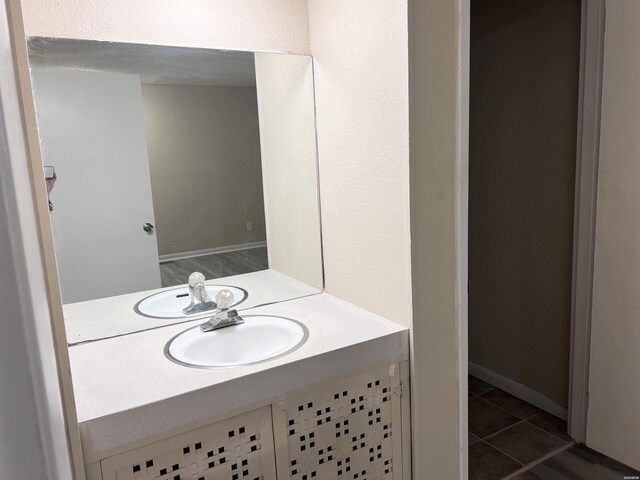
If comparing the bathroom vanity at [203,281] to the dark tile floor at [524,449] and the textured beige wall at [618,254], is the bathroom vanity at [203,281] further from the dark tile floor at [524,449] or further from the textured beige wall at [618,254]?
the textured beige wall at [618,254]

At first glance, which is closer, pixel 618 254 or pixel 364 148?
pixel 364 148

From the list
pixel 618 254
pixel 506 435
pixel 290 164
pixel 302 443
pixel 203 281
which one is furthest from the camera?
pixel 506 435

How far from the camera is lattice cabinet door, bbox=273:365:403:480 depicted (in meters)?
1.31

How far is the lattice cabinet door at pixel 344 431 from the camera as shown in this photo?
131cm

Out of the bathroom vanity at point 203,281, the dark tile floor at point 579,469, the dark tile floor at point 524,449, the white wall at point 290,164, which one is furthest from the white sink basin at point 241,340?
the dark tile floor at point 579,469

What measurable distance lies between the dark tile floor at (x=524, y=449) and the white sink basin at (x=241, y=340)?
3.82ft

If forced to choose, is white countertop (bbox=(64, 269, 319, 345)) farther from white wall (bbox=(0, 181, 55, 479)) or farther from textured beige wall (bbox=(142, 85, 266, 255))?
white wall (bbox=(0, 181, 55, 479))

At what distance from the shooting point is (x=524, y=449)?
7.35 ft

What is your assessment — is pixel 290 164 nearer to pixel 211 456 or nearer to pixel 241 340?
pixel 241 340

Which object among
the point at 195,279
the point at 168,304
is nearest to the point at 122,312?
the point at 168,304

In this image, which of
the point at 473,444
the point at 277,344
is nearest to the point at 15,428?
the point at 277,344

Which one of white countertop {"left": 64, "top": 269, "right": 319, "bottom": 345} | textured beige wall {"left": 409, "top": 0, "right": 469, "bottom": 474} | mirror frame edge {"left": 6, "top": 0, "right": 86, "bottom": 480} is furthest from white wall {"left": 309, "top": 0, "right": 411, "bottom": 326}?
mirror frame edge {"left": 6, "top": 0, "right": 86, "bottom": 480}

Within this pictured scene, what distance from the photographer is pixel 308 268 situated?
75.2 inches

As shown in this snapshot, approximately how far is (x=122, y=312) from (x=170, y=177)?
1.59 ft
